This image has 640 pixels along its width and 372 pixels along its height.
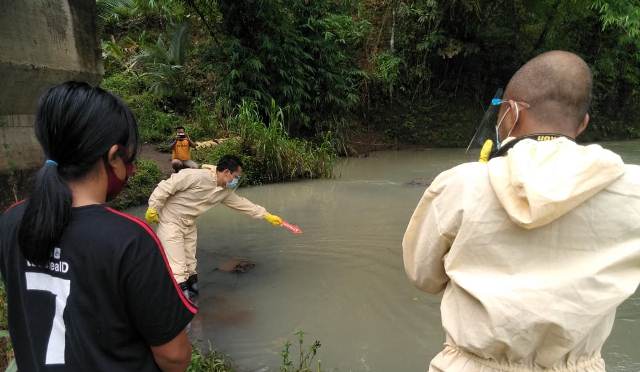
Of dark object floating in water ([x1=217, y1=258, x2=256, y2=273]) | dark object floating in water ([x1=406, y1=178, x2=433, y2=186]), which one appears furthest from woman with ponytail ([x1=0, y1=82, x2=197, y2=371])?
dark object floating in water ([x1=406, y1=178, x2=433, y2=186])

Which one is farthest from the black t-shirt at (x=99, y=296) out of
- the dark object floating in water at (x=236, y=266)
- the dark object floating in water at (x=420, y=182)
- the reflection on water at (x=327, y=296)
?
the dark object floating in water at (x=420, y=182)

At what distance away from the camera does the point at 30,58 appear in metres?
4.43

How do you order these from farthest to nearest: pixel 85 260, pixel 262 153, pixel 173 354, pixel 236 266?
pixel 262 153 < pixel 236 266 < pixel 173 354 < pixel 85 260

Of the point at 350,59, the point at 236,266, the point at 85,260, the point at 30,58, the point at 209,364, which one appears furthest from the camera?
the point at 350,59

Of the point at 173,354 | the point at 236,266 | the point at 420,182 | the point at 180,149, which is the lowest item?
the point at 420,182

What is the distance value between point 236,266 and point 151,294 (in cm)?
417

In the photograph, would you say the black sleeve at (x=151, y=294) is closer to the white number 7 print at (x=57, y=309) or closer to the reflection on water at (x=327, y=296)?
the white number 7 print at (x=57, y=309)

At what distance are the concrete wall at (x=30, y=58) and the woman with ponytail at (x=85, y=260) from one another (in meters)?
3.73

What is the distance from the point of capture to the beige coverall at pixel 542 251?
3.82 ft

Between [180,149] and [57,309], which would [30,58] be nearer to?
[180,149]

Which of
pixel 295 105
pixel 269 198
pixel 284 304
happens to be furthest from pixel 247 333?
pixel 295 105

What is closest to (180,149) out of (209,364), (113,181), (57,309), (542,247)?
(209,364)

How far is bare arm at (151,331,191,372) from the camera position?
1.27 meters

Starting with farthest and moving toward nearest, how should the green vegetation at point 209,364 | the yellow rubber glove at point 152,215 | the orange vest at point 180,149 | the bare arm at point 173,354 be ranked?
the orange vest at point 180,149 < the yellow rubber glove at point 152,215 < the green vegetation at point 209,364 < the bare arm at point 173,354
